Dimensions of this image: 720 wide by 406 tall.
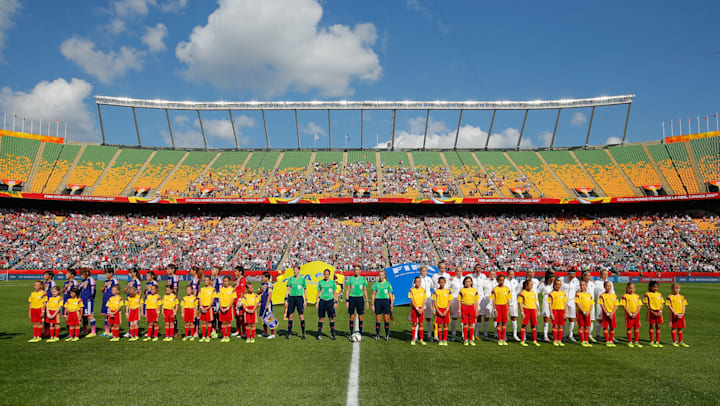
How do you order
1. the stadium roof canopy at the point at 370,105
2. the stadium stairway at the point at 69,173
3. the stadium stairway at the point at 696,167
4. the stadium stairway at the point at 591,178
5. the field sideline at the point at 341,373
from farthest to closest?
the stadium roof canopy at the point at 370,105, the stadium stairway at the point at 591,178, the stadium stairway at the point at 69,173, the stadium stairway at the point at 696,167, the field sideline at the point at 341,373

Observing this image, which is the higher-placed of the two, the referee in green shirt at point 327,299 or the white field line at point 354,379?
the referee in green shirt at point 327,299

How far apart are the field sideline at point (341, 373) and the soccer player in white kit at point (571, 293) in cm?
87

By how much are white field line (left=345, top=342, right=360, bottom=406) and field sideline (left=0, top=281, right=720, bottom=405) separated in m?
0.09

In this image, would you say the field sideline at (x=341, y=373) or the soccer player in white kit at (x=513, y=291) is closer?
the field sideline at (x=341, y=373)

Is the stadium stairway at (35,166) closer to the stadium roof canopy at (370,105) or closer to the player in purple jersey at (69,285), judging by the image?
the stadium roof canopy at (370,105)

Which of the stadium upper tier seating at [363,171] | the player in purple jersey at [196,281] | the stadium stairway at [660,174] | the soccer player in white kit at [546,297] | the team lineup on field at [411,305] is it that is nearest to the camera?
the team lineup on field at [411,305]

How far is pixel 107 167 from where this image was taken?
45.2 meters

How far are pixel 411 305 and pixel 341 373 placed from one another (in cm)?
316

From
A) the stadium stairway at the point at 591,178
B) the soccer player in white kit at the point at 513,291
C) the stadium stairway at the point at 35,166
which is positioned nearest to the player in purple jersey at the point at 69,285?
the soccer player in white kit at the point at 513,291

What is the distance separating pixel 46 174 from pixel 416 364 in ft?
155

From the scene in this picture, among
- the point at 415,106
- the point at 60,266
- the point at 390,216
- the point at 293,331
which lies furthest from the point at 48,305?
the point at 415,106

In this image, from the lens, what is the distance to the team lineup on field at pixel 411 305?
32.2ft

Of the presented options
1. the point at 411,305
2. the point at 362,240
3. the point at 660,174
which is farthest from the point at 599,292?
the point at 660,174

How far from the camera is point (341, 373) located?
24.0 ft
